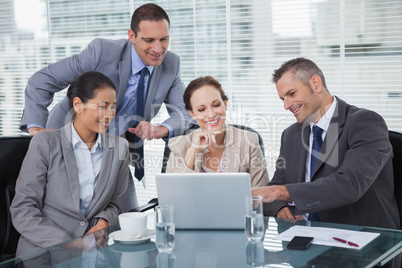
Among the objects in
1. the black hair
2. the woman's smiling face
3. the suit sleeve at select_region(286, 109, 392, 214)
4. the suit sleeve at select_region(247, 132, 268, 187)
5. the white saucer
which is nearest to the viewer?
the white saucer

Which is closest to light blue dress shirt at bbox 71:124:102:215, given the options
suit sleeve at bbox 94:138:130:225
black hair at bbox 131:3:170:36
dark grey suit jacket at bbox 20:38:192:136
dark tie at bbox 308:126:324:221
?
suit sleeve at bbox 94:138:130:225

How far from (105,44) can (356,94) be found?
1.89 m

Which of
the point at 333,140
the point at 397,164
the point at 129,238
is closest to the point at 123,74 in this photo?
the point at 333,140

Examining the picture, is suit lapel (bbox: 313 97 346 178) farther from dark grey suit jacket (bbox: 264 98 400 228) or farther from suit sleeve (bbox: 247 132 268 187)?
suit sleeve (bbox: 247 132 268 187)

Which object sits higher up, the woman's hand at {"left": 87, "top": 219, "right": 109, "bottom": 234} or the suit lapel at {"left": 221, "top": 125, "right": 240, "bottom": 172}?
the suit lapel at {"left": 221, "top": 125, "right": 240, "bottom": 172}

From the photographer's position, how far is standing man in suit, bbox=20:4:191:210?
9.97 ft

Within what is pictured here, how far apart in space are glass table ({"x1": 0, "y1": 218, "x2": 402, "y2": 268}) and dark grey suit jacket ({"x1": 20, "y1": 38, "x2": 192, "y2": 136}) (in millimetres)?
1345

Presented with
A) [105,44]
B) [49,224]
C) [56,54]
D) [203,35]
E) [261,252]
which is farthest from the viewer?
[56,54]

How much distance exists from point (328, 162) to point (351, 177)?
0.18 metres

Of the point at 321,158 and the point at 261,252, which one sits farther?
the point at 321,158

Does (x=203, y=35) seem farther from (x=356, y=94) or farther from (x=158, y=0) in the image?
(x=356, y=94)

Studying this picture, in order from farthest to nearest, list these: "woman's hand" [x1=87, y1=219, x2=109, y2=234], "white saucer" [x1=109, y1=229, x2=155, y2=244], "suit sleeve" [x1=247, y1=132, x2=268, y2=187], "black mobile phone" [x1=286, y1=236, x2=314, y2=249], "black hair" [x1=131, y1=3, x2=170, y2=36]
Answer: "black hair" [x1=131, y1=3, x2=170, y2=36]
"suit sleeve" [x1=247, y1=132, x2=268, y2=187]
"woman's hand" [x1=87, y1=219, x2=109, y2=234]
"white saucer" [x1=109, y1=229, x2=155, y2=244]
"black mobile phone" [x1=286, y1=236, x2=314, y2=249]

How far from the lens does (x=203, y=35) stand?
14.2ft

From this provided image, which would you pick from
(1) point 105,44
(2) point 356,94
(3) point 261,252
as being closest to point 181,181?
(3) point 261,252
